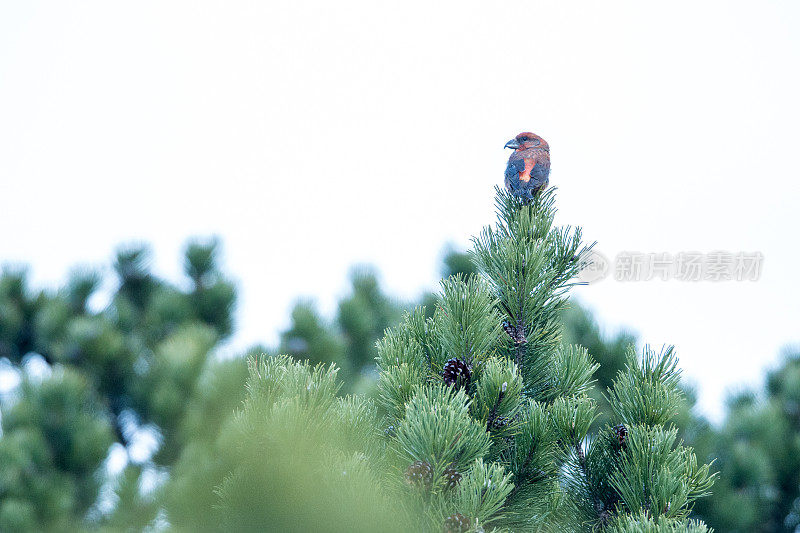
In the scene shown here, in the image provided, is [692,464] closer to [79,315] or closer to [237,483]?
[237,483]

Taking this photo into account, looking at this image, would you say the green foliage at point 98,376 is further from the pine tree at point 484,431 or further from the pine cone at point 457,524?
the pine cone at point 457,524

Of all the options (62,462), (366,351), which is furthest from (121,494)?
(366,351)

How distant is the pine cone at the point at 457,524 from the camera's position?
0.95 meters

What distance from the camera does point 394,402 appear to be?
44.1 inches

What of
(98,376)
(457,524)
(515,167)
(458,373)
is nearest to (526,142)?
(515,167)

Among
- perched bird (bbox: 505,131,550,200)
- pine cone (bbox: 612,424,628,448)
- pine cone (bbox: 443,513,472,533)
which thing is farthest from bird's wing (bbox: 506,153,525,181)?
pine cone (bbox: 443,513,472,533)

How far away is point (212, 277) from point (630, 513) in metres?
5.65

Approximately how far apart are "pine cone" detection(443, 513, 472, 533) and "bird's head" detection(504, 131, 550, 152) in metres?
0.77

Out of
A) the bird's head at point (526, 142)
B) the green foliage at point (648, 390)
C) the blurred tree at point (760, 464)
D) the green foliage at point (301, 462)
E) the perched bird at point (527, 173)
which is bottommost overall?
the blurred tree at point (760, 464)

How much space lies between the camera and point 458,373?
1110mm

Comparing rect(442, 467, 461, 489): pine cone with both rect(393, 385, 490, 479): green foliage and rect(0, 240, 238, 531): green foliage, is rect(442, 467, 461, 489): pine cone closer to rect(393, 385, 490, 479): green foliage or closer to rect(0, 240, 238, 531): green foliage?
rect(393, 385, 490, 479): green foliage

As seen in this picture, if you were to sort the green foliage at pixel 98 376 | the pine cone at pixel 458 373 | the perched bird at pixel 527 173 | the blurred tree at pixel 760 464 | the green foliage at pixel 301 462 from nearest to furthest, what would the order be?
the green foliage at pixel 301 462
the pine cone at pixel 458 373
the perched bird at pixel 527 173
the green foliage at pixel 98 376
the blurred tree at pixel 760 464

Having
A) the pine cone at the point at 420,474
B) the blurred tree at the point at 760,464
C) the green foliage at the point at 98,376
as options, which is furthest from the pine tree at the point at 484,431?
the blurred tree at the point at 760,464

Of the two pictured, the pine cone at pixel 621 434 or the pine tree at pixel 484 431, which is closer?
the pine tree at pixel 484 431
